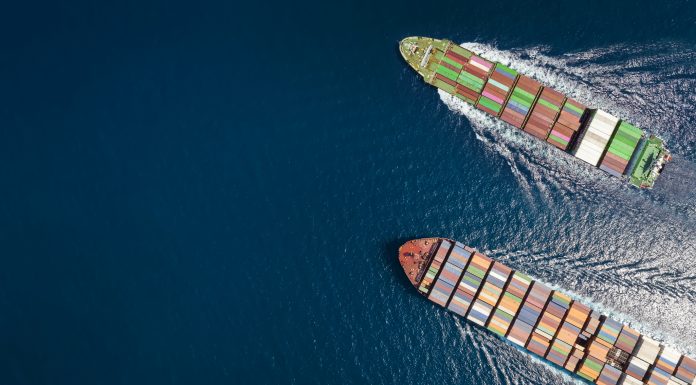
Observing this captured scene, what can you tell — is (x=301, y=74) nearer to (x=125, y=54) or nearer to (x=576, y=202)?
(x=125, y=54)

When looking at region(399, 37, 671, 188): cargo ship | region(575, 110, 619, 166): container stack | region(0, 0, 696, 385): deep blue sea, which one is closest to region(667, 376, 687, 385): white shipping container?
region(0, 0, 696, 385): deep blue sea

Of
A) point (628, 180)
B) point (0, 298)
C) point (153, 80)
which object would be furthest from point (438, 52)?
point (0, 298)

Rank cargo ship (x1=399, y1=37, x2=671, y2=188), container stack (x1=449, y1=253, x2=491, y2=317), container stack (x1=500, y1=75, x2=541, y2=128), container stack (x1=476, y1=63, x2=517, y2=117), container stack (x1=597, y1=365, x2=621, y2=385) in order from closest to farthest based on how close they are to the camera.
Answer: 1. container stack (x1=597, y1=365, x2=621, y2=385)
2. container stack (x1=449, y1=253, x2=491, y2=317)
3. cargo ship (x1=399, y1=37, x2=671, y2=188)
4. container stack (x1=500, y1=75, x2=541, y2=128)
5. container stack (x1=476, y1=63, x2=517, y2=117)

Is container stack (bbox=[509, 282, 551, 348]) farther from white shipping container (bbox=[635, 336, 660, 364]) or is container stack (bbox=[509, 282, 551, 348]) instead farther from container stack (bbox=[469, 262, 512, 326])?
white shipping container (bbox=[635, 336, 660, 364])

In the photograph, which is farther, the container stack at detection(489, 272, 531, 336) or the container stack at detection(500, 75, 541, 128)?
the container stack at detection(500, 75, 541, 128)

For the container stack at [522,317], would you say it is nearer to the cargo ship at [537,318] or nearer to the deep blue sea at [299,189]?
the cargo ship at [537,318]

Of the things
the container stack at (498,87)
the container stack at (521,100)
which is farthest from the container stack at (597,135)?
the container stack at (498,87)

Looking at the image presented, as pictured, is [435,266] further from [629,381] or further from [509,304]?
[629,381]
